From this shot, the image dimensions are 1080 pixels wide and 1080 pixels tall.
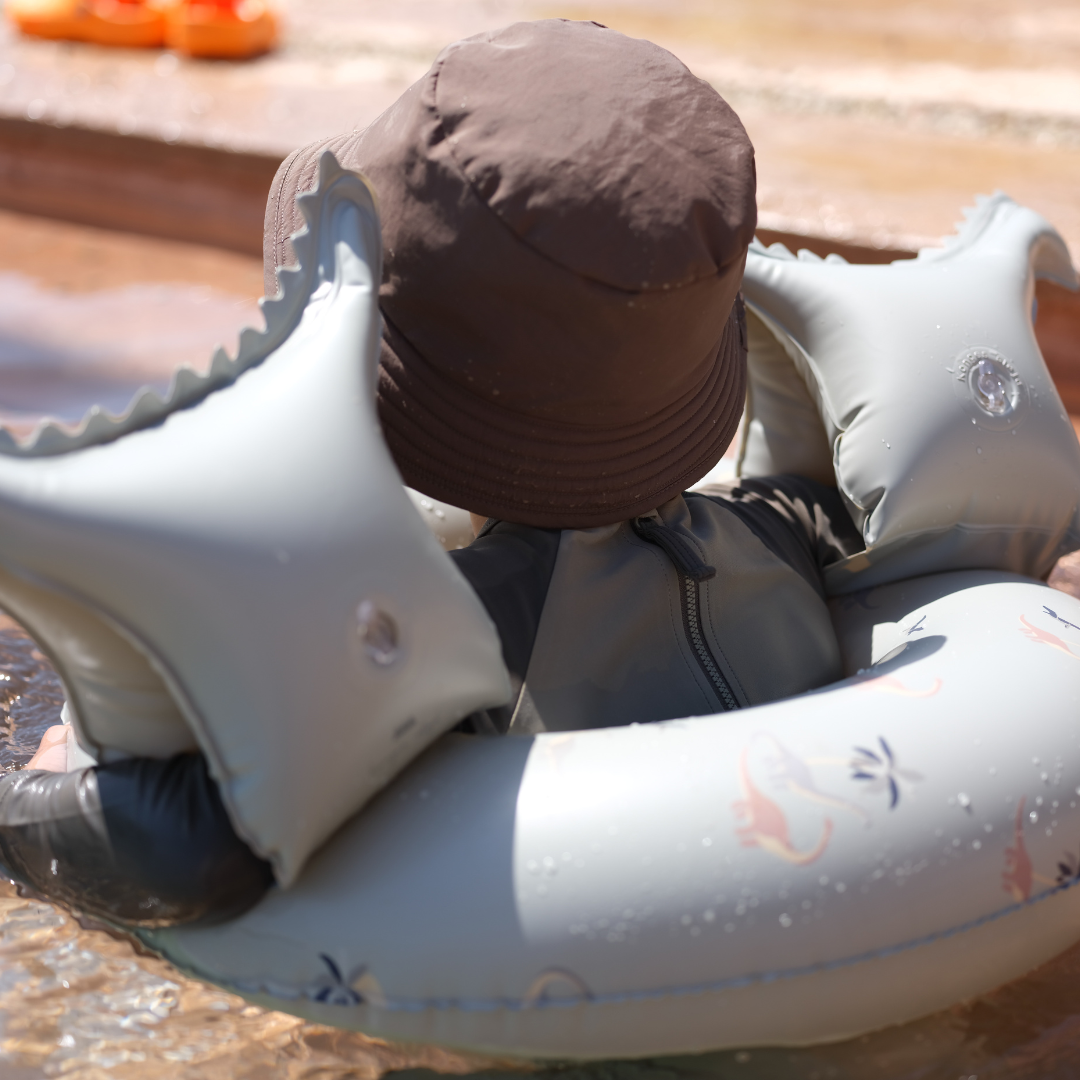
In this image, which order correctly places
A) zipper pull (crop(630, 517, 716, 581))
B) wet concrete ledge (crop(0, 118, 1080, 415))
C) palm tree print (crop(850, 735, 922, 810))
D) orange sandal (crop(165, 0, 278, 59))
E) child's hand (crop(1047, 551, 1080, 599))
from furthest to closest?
orange sandal (crop(165, 0, 278, 59))
wet concrete ledge (crop(0, 118, 1080, 415))
child's hand (crop(1047, 551, 1080, 599))
zipper pull (crop(630, 517, 716, 581))
palm tree print (crop(850, 735, 922, 810))

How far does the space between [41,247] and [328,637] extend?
9.11 feet

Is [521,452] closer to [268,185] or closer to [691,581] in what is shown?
[691,581]

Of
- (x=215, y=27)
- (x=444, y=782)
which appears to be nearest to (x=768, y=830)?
(x=444, y=782)

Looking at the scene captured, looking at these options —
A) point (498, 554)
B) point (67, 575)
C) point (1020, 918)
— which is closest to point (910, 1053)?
point (1020, 918)

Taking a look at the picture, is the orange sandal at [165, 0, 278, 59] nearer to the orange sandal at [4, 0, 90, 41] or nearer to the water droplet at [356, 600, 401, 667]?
the orange sandal at [4, 0, 90, 41]

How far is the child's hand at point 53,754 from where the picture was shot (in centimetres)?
91

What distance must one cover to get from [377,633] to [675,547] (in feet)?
0.86

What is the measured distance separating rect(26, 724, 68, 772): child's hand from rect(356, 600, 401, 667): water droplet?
0.99 feet

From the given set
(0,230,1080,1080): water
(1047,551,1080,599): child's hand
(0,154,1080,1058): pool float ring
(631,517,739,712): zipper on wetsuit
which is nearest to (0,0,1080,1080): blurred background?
(0,230,1080,1080): water

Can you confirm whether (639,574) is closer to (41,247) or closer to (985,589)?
(985,589)

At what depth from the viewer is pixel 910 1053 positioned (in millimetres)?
891

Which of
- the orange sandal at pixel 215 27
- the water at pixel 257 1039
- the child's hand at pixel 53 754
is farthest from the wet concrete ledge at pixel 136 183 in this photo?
the water at pixel 257 1039

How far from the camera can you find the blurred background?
0.89m

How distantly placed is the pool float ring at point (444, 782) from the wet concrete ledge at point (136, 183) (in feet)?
7.63
